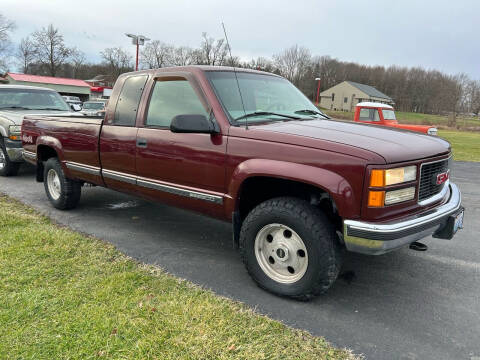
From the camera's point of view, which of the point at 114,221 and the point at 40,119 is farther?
the point at 40,119

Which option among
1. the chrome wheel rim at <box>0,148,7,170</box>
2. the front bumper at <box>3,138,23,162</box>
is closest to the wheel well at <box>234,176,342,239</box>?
the front bumper at <box>3,138,23,162</box>

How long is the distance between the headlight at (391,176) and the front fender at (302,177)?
174 mm

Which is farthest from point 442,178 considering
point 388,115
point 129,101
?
point 388,115

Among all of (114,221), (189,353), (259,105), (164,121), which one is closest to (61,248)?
(114,221)

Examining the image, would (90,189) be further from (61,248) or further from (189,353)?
(189,353)

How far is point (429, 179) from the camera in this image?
10.1 ft

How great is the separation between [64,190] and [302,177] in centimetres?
383

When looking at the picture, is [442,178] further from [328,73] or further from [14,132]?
[328,73]

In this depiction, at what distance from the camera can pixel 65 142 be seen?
506 cm

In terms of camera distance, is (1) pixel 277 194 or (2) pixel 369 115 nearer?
(1) pixel 277 194

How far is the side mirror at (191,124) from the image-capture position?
322 cm

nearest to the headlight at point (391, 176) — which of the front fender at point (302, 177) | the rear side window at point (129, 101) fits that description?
the front fender at point (302, 177)

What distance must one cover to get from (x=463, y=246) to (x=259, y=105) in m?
3.00

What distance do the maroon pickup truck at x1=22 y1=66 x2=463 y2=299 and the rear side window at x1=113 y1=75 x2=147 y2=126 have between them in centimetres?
2
